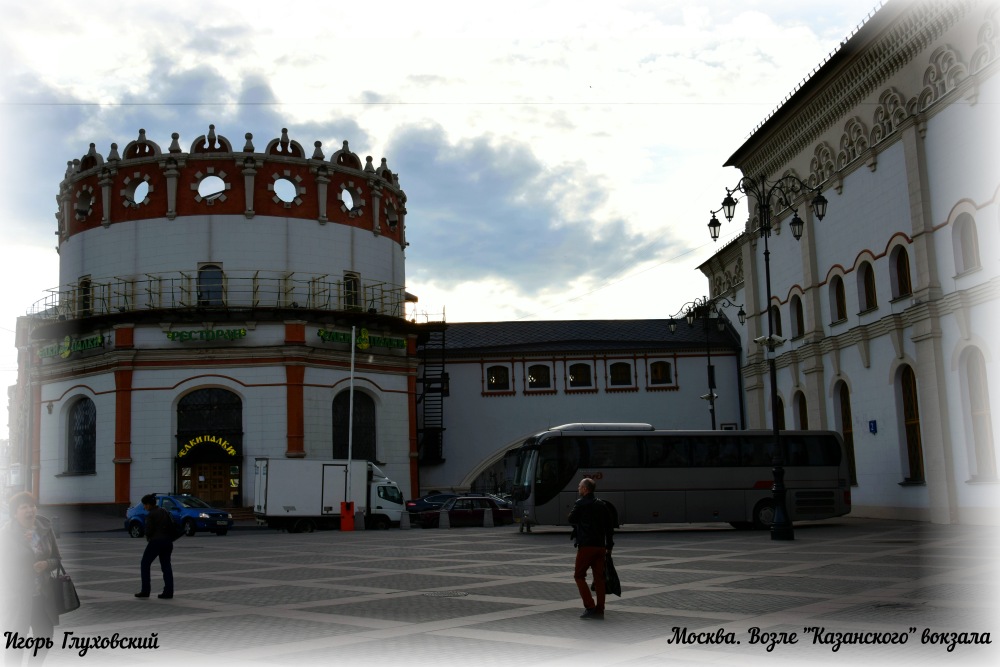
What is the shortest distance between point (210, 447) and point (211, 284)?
24.9ft

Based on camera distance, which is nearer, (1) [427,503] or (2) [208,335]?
(1) [427,503]

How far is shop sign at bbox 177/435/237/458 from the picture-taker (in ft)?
146

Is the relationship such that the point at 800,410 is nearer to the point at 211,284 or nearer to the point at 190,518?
the point at 190,518

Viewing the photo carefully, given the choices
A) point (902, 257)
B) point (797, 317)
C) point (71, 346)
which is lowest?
point (797, 317)

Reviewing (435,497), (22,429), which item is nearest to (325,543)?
(435,497)

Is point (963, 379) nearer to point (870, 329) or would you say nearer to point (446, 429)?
point (870, 329)

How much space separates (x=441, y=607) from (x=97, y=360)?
120 feet

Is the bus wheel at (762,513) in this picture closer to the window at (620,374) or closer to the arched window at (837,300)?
the arched window at (837,300)

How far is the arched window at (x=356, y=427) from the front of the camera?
1848 inches

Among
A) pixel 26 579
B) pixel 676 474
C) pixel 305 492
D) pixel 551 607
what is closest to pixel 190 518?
pixel 305 492

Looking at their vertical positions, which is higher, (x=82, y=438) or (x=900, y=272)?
(x=900, y=272)

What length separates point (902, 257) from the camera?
3441 centimetres

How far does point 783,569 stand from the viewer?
18516mm

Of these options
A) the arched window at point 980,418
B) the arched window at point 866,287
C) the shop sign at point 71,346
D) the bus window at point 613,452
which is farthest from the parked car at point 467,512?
the arched window at point 980,418
